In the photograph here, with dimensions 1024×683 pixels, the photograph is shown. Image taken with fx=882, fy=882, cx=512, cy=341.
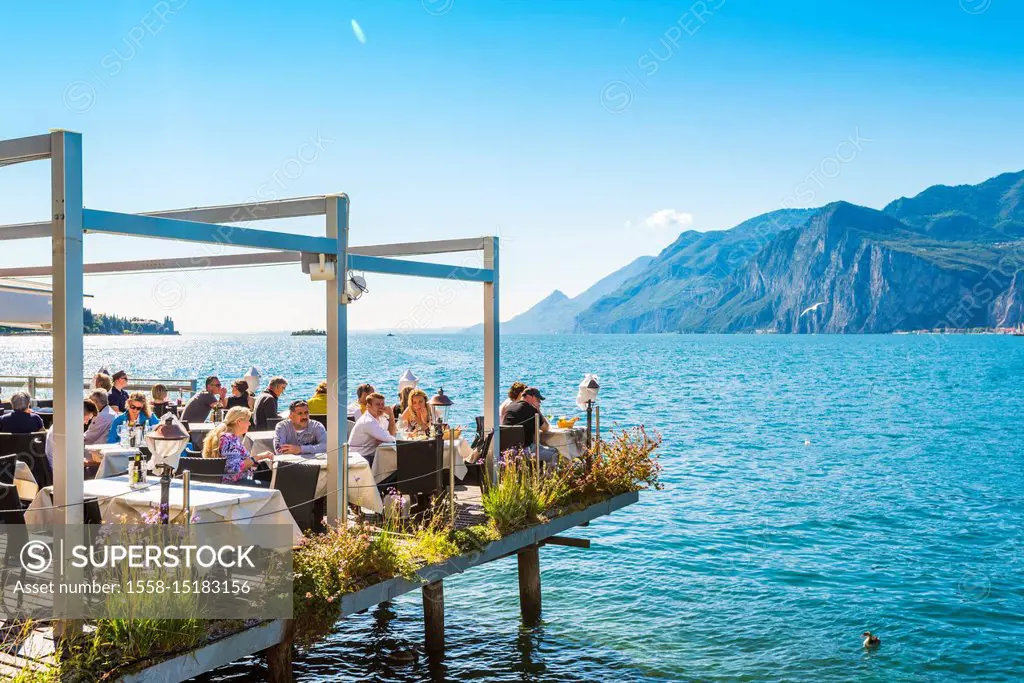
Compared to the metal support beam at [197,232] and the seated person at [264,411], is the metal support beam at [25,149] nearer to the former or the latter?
the metal support beam at [197,232]

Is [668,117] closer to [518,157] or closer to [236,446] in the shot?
[518,157]

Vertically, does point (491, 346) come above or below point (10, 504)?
above

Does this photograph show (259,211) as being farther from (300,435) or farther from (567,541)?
(567,541)

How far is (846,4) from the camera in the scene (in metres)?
32.1

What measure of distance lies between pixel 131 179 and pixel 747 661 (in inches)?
486

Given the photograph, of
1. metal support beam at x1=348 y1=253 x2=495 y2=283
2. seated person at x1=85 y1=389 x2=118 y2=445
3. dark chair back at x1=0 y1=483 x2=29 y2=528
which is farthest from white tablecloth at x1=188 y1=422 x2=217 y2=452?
Answer: metal support beam at x1=348 y1=253 x2=495 y2=283

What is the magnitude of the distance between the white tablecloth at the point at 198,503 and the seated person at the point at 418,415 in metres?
3.80

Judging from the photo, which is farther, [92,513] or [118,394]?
[118,394]

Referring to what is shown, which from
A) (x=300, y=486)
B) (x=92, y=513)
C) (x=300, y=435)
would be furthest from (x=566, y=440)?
(x=92, y=513)

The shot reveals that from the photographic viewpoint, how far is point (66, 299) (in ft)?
19.0

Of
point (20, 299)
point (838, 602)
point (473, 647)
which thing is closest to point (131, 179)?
point (20, 299)

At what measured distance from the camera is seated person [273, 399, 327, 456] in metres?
9.89

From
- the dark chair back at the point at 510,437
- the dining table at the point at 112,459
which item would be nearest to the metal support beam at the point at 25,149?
the dining table at the point at 112,459

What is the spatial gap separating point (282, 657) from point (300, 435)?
128 inches
